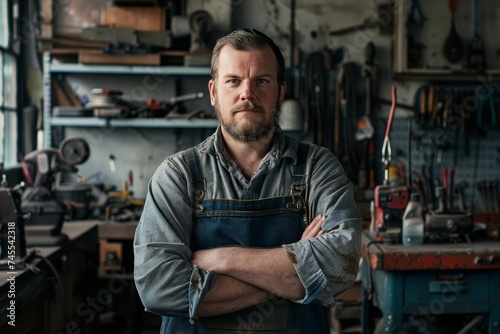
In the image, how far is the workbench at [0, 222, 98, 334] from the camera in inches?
81.5

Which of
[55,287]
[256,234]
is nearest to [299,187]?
[256,234]

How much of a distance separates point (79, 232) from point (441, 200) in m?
1.83

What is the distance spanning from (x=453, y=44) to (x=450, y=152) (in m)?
0.75

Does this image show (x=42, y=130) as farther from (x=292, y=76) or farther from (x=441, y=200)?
(x=441, y=200)

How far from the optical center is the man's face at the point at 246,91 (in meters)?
1.65

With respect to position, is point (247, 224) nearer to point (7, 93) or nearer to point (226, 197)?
point (226, 197)

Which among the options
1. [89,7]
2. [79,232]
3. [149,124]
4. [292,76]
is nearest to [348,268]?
[79,232]

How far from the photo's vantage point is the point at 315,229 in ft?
5.38

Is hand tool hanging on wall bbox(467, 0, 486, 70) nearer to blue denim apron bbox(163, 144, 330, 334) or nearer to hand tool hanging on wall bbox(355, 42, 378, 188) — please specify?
hand tool hanging on wall bbox(355, 42, 378, 188)

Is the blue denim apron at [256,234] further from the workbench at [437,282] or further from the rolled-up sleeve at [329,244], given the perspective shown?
the workbench at [437,282]

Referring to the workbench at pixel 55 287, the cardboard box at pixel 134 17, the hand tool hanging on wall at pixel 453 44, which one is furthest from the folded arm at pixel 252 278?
the hand tool hanging on wall at pixel 453 44

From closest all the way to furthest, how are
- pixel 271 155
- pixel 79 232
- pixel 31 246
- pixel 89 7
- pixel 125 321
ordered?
pixel 271 155, pixel 31 246, pixel 79 232, pixel 125 321, pixel 89 7

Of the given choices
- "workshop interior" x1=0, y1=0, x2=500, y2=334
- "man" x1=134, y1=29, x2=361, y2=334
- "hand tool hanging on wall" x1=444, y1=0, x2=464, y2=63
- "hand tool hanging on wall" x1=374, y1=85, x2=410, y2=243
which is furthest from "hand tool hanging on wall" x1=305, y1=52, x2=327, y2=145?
"man" x1=134, y1=29, x2=361, y2=334

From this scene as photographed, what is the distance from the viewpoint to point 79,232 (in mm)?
3258
